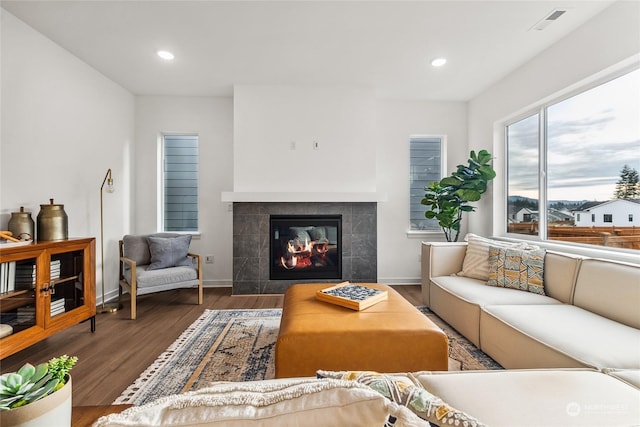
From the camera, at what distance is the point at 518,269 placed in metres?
2.49

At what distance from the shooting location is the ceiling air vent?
2.39 metres

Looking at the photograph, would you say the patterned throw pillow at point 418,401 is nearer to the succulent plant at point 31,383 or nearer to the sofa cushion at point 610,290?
the succulent plant at point 31,383

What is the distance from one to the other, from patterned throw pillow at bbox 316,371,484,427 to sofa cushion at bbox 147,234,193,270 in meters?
3.23

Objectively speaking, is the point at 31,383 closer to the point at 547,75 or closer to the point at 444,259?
the point at 444,259

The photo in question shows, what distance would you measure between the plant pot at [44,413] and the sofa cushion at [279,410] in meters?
0.45

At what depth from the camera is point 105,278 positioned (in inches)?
142

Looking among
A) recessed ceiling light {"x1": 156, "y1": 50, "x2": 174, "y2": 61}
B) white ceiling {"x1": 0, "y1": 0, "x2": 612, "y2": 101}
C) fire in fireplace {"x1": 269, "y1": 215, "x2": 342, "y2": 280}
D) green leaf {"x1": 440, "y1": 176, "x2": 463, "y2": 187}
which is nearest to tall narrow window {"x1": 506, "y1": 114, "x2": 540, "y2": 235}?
green leaf {"x1": 440, "y1": 176, "x2": 463, "y2": 187}

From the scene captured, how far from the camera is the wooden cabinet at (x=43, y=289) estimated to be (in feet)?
6.66

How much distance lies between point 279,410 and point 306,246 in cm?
351

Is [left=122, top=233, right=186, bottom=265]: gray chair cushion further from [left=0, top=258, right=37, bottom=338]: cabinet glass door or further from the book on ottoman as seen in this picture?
the book on ottoman

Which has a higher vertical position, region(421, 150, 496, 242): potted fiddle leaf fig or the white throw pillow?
region(421, 150, 496, 242): potted fiddle leaf fig

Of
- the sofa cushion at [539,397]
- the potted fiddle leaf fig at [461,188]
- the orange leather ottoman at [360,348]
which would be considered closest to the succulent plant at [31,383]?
the orange leather ottoman at [360,348]

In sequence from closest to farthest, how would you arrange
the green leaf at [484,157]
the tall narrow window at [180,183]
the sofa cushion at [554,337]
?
the sofa cushion at [554,337] → the green leaf at [484,157] → the tall narrow window at [180,183]

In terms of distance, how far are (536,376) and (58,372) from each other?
1466 mm
